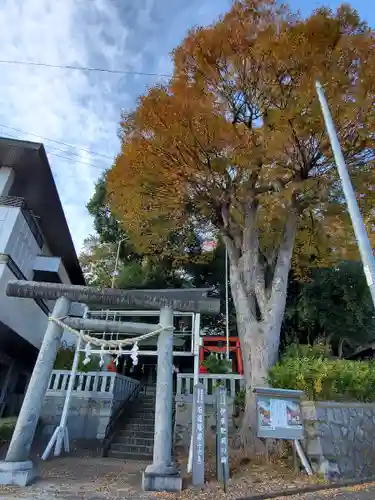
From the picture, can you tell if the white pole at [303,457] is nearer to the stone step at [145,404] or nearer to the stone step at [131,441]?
the stone step at [131,441]

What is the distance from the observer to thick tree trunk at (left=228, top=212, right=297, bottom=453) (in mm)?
8047

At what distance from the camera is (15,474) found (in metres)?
5.52

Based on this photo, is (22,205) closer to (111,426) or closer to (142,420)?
(111,426)

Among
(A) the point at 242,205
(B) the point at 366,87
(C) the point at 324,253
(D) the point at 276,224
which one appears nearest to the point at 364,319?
(C) the point at 324,253

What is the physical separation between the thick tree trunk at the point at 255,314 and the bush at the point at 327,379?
0.54 metres

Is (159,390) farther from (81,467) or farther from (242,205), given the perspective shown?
(242,205)

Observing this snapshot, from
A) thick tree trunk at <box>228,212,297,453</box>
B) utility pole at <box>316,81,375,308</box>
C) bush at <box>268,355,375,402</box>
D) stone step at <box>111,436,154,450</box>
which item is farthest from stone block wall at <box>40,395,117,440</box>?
utility pole at <box>316,81,375,308</box>

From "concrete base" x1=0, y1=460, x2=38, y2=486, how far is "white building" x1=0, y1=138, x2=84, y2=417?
12.9 ft

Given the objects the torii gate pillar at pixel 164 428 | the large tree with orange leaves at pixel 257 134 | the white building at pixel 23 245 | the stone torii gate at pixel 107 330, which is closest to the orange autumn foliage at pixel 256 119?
the large tree with orange leaves at pixel 257 134

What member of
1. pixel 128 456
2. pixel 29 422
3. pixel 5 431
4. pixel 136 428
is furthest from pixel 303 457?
pixel 5 431

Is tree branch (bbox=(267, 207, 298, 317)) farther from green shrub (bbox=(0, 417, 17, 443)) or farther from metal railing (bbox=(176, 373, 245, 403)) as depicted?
green shrub (bbox=(0, 417, 17, 443))

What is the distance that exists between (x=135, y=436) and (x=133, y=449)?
2.03ft

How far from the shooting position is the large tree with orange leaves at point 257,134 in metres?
9.48

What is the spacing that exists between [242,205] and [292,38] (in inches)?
194
